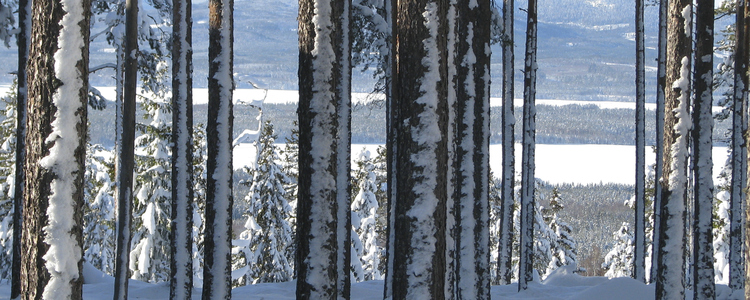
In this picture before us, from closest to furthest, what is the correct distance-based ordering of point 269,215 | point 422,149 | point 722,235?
point 422,149
point 722,235
point 269,215

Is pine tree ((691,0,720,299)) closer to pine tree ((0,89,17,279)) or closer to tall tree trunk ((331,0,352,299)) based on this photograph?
tall tree trunk ((331,0,352,299))

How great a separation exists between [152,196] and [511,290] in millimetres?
12848

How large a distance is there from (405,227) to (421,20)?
230 cm

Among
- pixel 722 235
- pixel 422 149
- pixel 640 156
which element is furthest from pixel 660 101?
pixel 422 149

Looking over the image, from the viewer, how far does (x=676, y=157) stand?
827cm

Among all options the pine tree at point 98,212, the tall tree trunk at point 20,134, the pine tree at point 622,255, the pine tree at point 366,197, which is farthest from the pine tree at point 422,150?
the pine tree at point 622,255

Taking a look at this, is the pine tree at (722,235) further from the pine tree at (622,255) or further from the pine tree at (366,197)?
the pine tree at (366,197)

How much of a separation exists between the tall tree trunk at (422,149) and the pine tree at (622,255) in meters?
29.8

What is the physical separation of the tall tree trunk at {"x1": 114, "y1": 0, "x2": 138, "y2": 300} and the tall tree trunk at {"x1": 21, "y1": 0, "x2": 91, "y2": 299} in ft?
18.6

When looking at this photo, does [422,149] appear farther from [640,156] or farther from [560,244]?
[560,244]

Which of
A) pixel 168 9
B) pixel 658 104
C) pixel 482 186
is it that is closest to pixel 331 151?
pixel 482 186

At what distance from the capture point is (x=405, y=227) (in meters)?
6.79

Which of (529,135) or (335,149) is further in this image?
(529,135)

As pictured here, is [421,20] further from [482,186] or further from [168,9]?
[168,9]
